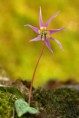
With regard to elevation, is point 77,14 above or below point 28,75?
above

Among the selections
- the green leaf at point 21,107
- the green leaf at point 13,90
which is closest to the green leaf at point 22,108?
the green leaf at point 21,107

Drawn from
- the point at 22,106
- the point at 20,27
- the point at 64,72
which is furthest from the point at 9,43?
the point at 22,106

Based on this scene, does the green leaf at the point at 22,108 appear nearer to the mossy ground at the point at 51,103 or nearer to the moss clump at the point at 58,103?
→ the mossy ground at the point at 51,103

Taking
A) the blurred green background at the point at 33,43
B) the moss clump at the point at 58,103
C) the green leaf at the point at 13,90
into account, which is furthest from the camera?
the blurred green background at the point at 33,43

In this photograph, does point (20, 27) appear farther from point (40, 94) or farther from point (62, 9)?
point (40, 94)

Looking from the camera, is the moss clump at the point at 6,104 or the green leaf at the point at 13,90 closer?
the moss clump at the point at 6,104

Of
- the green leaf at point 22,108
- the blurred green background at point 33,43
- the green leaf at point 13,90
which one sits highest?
the blurred green background at point 33,43

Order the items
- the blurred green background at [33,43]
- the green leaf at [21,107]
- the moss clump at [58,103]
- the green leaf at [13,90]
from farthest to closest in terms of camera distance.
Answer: the blurred green background at [33,43]
the moss clump at [58,103]
the green leaf at [13,90]
the green leaf at [21,107]
